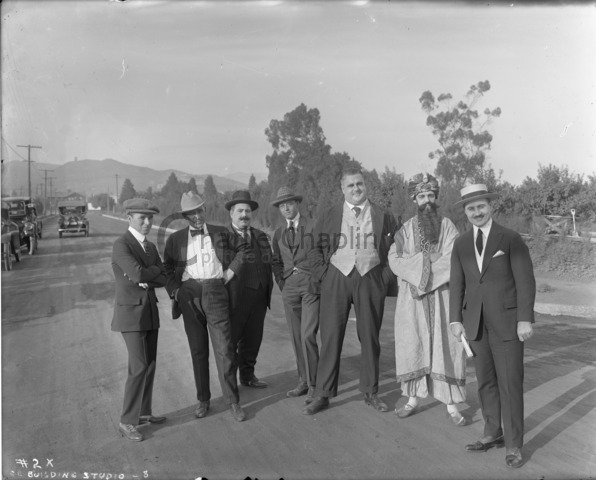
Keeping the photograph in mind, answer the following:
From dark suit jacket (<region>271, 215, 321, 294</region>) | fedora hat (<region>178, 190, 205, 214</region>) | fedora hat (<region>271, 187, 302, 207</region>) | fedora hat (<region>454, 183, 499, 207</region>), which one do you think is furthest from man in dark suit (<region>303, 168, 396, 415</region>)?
fedora hat (<region>178, 190, 205, 214</region>)

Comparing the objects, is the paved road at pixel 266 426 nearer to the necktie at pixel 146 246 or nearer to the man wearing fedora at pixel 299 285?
the man wearing fedora at pixel 299 285

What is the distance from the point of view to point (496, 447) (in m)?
3.85

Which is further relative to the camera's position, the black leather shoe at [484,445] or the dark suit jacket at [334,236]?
the dark suit jacket at [334,236]

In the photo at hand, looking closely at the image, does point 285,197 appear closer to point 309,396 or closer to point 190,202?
point 190,202

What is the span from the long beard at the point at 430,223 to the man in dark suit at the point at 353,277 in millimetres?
379

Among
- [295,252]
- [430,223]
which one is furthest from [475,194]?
[295,252]

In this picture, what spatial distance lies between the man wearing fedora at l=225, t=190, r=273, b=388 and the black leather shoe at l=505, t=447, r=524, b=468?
7.84ft

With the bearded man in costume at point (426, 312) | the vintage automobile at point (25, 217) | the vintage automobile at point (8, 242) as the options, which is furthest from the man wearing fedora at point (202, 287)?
the vintage automobile at point (25, 217)

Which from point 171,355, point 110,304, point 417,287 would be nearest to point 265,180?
point 110,304

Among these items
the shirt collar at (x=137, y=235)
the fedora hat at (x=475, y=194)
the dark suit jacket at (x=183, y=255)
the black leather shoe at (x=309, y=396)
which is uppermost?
the fedora hat at (x=475, y=194)

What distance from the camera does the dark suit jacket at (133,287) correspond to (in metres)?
4.17

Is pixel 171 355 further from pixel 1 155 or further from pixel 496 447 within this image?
pixel 496 447

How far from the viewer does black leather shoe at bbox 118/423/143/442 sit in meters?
4.02

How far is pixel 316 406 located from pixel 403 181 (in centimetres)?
1432
